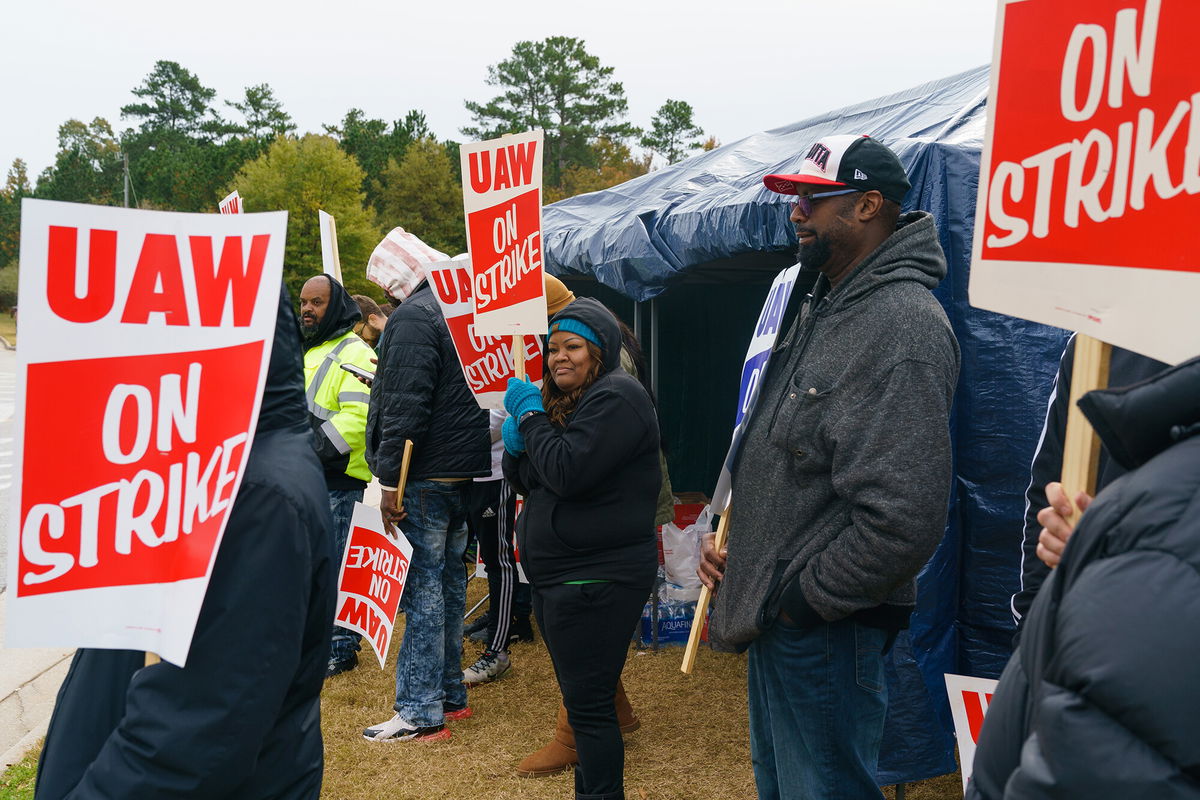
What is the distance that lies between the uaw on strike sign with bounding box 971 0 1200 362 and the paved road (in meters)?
1.45

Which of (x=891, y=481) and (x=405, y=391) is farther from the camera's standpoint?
(x=405, y=391)

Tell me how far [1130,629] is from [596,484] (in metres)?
2.42

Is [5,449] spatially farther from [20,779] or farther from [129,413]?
[129,413]

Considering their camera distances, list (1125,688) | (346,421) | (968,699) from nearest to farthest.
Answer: (1125,688) < (968,699) < (346,421)

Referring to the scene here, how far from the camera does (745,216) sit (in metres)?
4.27

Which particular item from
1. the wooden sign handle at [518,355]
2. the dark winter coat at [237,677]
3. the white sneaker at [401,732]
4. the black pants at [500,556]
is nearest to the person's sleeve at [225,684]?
the dark winter coat at [237,677]

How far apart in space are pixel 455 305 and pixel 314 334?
1197 millimetres

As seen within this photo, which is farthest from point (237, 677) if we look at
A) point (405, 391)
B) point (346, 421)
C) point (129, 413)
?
point (346, 421)

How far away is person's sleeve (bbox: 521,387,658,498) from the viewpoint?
3129 millimetres

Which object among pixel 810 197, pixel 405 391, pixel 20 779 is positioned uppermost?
pixel 810 197

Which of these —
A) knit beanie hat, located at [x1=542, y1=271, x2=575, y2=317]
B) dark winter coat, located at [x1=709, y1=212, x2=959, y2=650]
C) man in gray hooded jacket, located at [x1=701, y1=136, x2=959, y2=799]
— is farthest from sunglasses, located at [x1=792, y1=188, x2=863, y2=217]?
knit beanie hat, located at [x1=542, y1=271, x2=575, y2=317]

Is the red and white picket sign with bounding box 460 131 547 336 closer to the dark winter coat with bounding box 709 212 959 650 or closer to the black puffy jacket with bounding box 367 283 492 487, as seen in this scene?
the black puffy jacket with bounding box 367 283 492 487

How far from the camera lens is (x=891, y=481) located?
2.10 meters

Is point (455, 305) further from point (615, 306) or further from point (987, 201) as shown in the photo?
point (615, 306)
